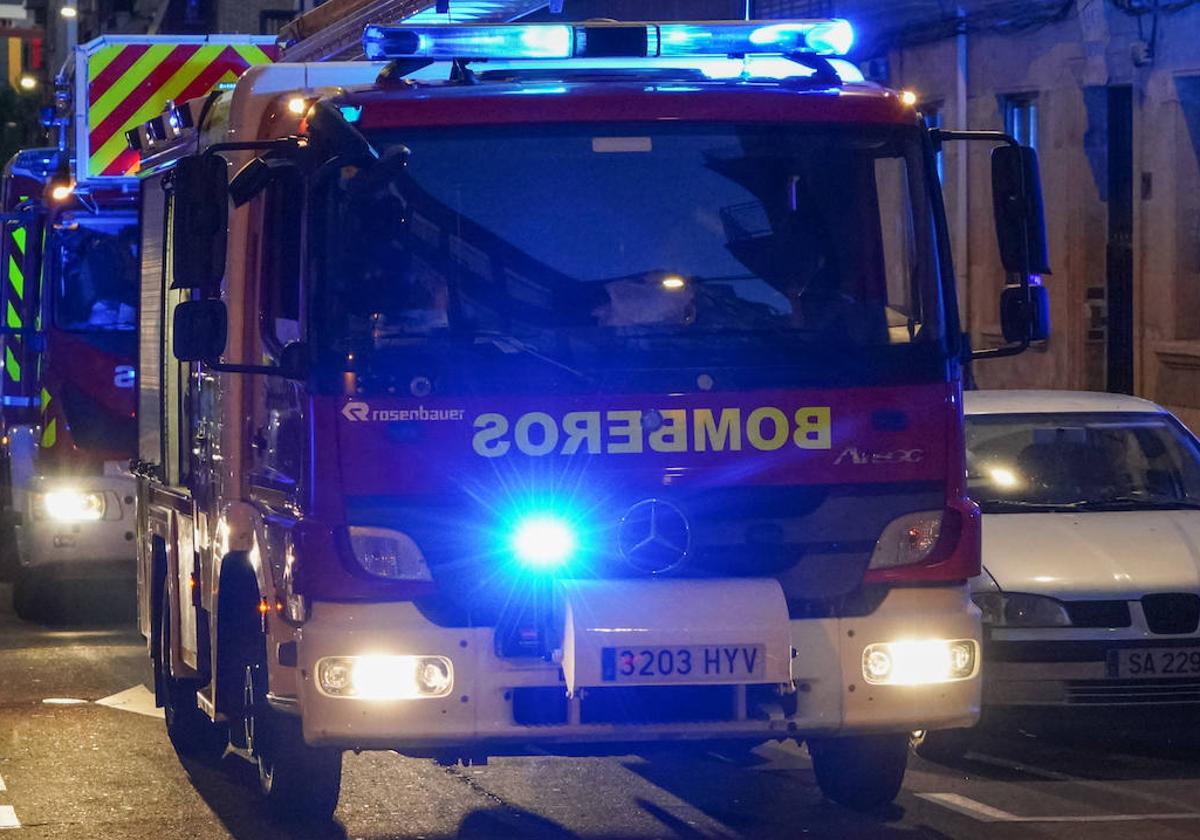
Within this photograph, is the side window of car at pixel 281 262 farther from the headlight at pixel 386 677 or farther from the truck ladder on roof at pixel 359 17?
the truck ladder on roof at pixel 359 17

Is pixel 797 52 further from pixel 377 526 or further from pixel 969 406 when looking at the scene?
pixel 969 406

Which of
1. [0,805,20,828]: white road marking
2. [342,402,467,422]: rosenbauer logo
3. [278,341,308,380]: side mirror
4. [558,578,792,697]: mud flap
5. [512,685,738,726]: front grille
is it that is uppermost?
[278,341,308,380]: side mirror

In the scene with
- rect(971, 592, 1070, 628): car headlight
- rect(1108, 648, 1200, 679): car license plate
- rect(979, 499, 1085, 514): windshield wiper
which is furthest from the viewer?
rect(979, 499, 1085, 514): windshield wiper

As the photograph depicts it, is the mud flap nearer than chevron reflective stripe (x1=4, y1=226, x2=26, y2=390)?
Yes

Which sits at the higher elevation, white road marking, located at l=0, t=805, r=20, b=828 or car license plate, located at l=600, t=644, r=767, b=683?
car license plate, located at l=600, t=644, r=767, b=683

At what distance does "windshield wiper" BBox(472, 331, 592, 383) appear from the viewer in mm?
7965

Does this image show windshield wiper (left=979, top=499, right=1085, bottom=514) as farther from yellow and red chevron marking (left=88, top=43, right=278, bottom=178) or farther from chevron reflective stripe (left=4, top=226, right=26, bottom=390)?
chevron reflective stripe (left=4, top=226, right=26, bottom=390)

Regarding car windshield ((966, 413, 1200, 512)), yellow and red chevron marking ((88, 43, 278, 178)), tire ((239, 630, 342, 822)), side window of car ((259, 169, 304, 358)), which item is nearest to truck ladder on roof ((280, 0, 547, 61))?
yellow and red chevron marking ((88, 43, 278, 178))

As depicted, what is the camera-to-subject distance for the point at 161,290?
11125 mm

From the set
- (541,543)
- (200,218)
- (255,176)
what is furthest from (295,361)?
(541,543)

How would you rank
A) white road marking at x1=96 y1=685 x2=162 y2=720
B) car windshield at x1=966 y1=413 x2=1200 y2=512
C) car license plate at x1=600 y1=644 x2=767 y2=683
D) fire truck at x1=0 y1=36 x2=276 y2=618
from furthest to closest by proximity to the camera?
fire truck at x1=0 y1=36 x2=276 y2=618
white road marking at x1=96 y1=685 x2=162 y2=720
car windshield at x1=966 y1=413 x2=1200 y2=512
car license plate at x1=600 y1=644 x2=767 y2=683

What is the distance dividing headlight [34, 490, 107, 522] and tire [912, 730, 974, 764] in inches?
286

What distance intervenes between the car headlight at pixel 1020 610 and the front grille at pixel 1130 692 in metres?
0.27

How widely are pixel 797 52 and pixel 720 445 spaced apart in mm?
1710
